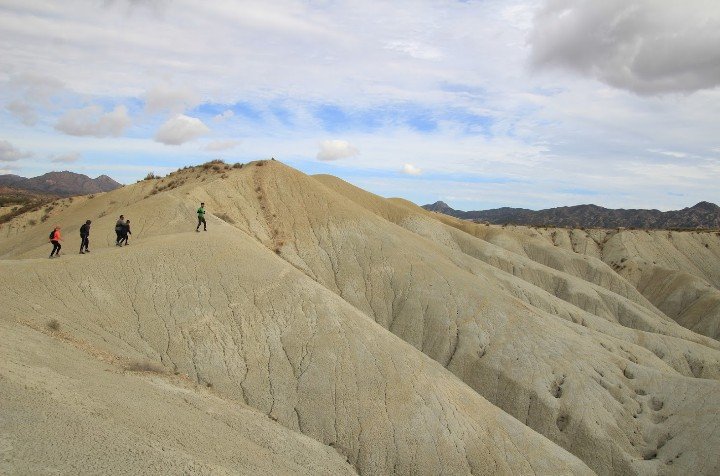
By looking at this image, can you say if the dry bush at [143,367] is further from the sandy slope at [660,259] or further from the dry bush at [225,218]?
the sandy slope at [660,259]

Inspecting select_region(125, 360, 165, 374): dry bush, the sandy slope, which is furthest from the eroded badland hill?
the sandy slope

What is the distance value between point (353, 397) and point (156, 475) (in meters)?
12.1

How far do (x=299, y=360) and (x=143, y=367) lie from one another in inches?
279

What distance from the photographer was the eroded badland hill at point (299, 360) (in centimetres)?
1186

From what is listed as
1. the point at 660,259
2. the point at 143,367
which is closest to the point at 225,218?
the point at 143,367

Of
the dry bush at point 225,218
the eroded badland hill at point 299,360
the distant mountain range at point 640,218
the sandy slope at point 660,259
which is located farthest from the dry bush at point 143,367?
the distant mountain range at point 640,218

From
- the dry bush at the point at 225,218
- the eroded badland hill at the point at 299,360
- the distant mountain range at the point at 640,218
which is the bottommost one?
the eroded badland hill at the point at 299,360

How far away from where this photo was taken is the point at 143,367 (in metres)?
16.2

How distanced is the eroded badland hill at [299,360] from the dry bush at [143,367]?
10 cm

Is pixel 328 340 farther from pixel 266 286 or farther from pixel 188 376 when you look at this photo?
pixel 188 376

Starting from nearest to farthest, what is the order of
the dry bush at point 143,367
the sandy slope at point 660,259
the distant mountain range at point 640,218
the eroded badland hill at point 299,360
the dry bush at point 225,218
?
1. the eroded badland hill at point 299,360
2. the dry bush at point 143,367
3. the dry bush at point 225,218
4. the sandy slope at point 660,259
5. the distant mountain range at point 640,218

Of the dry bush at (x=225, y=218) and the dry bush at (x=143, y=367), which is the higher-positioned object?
Answer: the dry bush at (x=225, y=218)

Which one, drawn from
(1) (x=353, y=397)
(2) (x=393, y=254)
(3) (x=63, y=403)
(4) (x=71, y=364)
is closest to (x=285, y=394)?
(1) (x=353, y=397)

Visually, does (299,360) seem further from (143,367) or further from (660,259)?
(660,259)
